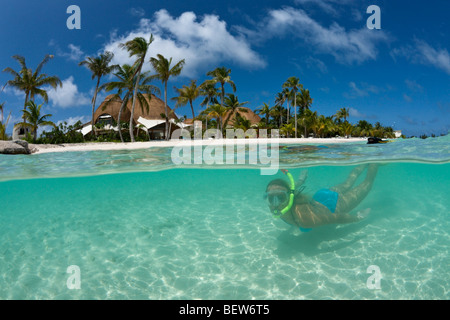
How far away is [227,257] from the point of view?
588cm

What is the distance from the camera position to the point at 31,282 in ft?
16.4

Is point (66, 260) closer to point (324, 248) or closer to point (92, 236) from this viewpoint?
point (92, 236)

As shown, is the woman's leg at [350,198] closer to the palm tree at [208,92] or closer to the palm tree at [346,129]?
the palm tree at [208,92]

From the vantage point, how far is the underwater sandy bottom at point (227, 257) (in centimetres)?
479

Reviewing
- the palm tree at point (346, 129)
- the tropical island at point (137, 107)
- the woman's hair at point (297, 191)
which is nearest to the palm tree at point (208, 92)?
the tropical island at point (137, 107)

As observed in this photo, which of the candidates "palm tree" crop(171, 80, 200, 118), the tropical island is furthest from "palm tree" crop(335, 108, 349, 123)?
"palm tree" crop(171, 80, 200, 118)

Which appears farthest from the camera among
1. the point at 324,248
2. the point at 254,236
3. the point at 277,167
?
the point at 277,167

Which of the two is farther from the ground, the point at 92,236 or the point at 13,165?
the point at 13,165

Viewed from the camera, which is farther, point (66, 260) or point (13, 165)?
point (13, 165)

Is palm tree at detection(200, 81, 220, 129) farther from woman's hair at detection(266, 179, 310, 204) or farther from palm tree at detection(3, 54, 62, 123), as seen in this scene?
woman's hair at detection(266, 179, 310, 204)

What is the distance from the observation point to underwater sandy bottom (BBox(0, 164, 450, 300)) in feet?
15.7
